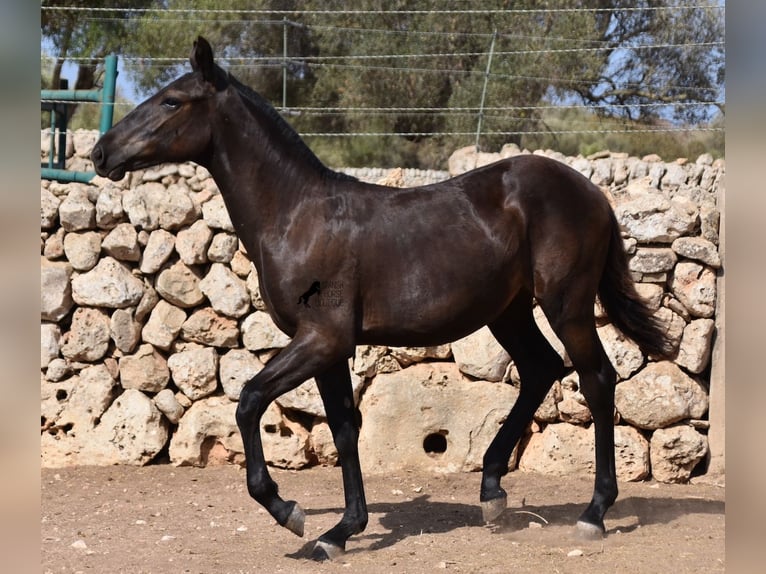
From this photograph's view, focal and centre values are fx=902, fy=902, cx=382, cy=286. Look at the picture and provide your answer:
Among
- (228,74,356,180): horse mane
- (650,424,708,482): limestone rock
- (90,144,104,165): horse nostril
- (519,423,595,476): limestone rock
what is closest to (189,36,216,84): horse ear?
(228,74,356,180): horse mane

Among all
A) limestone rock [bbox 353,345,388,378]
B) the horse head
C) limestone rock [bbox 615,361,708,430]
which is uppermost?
the horse head

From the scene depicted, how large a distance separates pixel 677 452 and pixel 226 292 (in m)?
3.37

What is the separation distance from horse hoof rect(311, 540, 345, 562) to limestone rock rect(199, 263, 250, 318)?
2.61 metres

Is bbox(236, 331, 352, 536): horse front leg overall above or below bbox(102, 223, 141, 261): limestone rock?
below

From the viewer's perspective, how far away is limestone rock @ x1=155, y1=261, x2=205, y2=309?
6.68 metres

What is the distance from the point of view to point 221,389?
6707 millimetres

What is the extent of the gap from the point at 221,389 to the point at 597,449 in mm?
3002

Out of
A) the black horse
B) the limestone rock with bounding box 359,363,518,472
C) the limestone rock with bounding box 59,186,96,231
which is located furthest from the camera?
the limestone rock with bounding box 59,186,96,231

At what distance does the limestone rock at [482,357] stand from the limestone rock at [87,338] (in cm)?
264

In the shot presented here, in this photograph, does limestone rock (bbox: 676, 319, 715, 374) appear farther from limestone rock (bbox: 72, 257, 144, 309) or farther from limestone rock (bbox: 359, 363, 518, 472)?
limestone rock (bbox: 72, 257, 144, 309)

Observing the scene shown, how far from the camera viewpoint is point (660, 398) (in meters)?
6.15

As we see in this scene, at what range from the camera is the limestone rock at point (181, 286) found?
263 inches

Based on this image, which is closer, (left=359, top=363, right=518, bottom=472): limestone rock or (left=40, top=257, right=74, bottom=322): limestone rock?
(left=359, top=363, right=518, bottom=472): limestone rock

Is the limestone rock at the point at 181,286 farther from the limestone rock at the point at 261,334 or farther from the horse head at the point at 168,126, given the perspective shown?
the horse head at the point at 168,126
